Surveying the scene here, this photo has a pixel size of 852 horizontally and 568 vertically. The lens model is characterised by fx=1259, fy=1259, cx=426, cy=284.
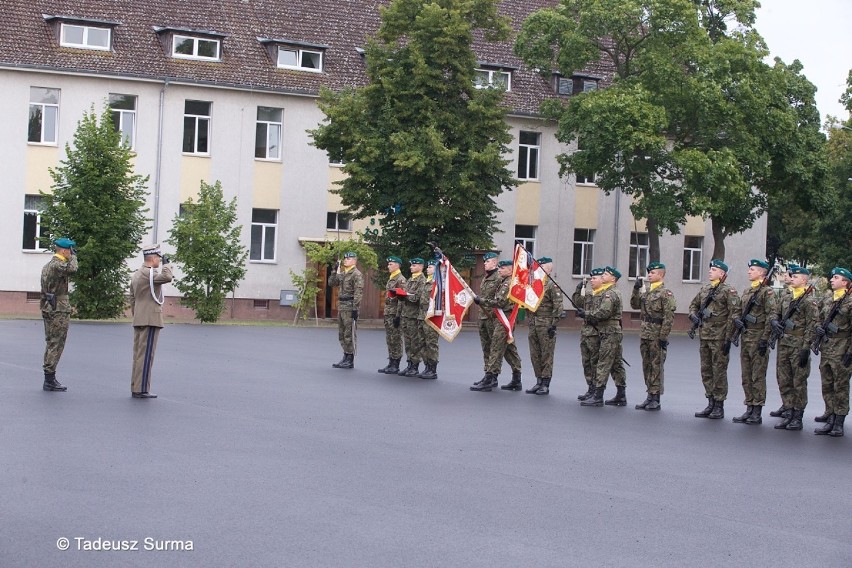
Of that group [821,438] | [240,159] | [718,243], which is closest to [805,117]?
[718,243]

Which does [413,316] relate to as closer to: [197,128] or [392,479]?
[392,479]


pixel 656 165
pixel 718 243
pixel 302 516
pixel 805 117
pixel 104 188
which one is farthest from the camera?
pixel 718 243

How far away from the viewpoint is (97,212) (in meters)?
35.3

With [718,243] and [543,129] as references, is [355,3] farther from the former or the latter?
[718,243]

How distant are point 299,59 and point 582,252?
13.7 metres

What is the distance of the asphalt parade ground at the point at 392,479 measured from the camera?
7879 millimetres

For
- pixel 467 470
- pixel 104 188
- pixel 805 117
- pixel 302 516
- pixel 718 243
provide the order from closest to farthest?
1. pixel 302 516
2. pixel 467 470
3. pixel 104 188
4. pixel 805 117
5. pixel 718 243

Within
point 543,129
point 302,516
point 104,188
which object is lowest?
point 302,516

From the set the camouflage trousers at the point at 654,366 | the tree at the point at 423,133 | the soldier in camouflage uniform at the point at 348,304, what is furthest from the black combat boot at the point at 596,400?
the tree at the point at 423,133

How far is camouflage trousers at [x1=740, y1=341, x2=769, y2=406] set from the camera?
632 inches

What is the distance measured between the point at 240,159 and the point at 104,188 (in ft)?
31.5

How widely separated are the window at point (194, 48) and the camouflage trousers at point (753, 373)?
1247 inches

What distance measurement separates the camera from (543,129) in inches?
1943

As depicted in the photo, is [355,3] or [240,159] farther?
[355,3]
